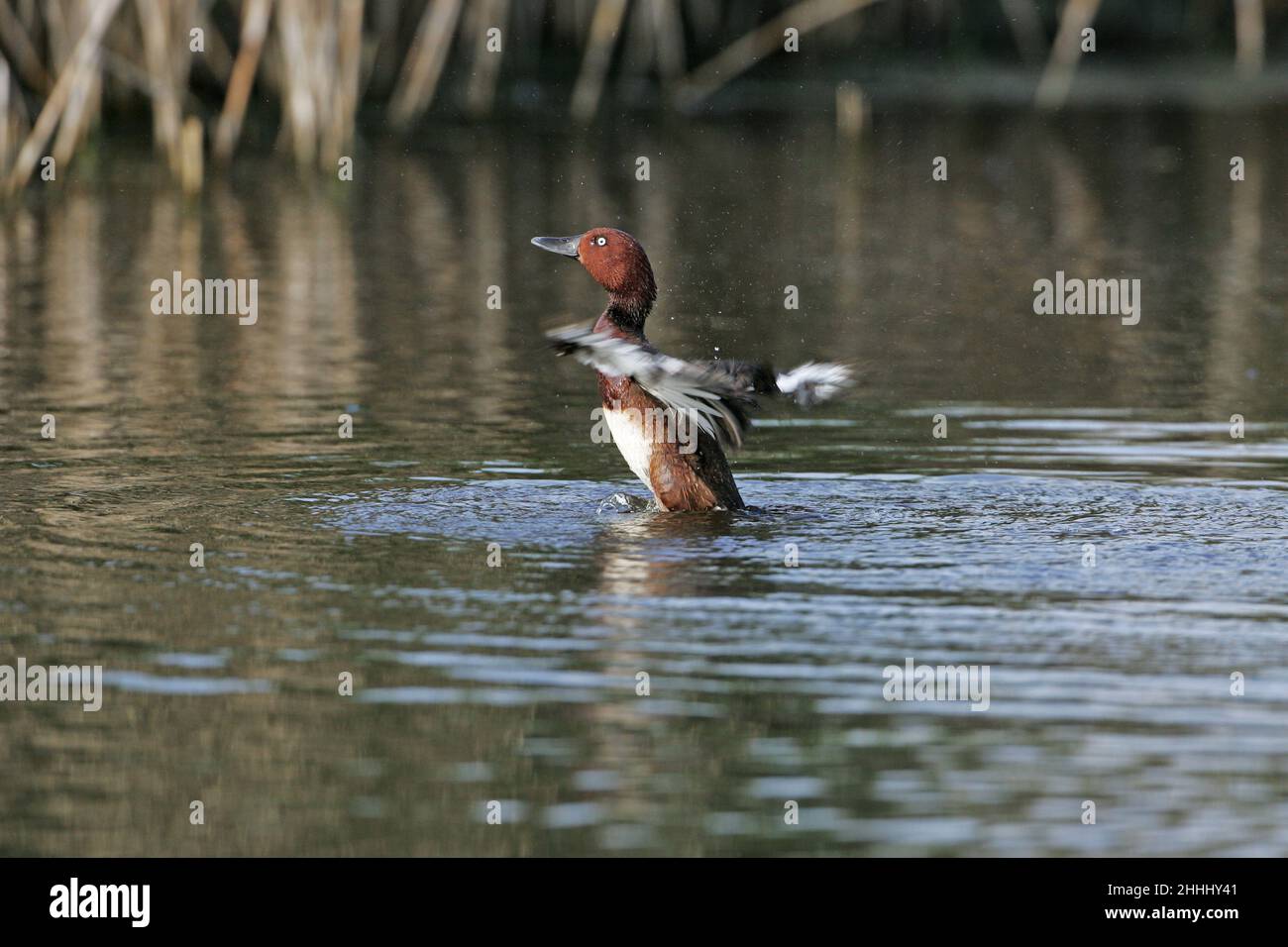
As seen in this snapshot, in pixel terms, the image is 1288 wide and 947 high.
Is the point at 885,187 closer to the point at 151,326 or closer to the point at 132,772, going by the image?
the point at 151,326

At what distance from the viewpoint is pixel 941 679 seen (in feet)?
22.0

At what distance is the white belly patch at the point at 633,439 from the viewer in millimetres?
9172

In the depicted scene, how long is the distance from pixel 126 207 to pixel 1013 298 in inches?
355

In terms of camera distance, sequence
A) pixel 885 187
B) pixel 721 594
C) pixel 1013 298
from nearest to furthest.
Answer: pixel 721 594 → pixel 1013 298 → pixel 885 187

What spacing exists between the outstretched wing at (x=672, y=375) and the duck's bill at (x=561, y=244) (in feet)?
2.86

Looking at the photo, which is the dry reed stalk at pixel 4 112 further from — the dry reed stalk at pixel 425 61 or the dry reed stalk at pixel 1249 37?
the dry reed stalk at pixel 1249 37

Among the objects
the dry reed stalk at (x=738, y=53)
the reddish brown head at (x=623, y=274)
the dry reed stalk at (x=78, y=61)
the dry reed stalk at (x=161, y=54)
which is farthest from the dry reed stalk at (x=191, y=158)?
the reddish brown head at (x=623, y=274)

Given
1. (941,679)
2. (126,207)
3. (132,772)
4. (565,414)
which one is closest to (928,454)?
(565,414)

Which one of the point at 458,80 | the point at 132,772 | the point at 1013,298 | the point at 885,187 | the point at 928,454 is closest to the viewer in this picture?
the point at 132,772

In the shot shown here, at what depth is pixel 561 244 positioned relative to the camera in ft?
32.2

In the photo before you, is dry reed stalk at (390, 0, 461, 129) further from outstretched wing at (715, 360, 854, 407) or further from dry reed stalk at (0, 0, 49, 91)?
outstretched wing at (715, 360, 854, 407)

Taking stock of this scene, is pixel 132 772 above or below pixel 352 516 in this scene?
below

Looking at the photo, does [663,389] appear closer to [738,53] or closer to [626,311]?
[626,311]
